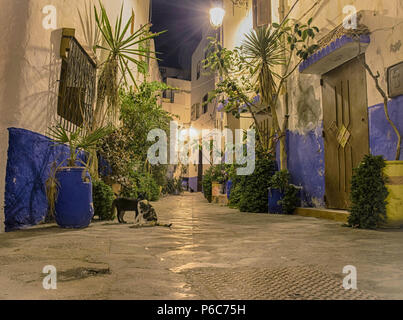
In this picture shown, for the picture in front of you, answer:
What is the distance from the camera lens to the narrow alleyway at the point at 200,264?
1.45 metres

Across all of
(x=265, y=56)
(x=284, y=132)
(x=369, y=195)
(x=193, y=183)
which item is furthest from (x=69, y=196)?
(x=193, y=183)

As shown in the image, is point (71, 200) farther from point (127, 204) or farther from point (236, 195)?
point (236, 195)

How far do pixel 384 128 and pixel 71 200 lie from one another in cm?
395

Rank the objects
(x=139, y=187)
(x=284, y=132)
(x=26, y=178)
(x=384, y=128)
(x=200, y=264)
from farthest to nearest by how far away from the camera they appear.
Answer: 1. (x=139, y=187)
2. (x=284, y=132)
3. (x=384, y=128)
4. (x=26, y=178)
5. (x=200, y=264)

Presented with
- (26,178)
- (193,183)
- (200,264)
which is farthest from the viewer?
(193,183)

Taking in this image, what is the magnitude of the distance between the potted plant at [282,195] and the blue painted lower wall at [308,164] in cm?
25

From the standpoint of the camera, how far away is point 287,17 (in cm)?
689

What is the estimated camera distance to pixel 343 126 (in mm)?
5211

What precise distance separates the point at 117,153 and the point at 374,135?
4217 mm

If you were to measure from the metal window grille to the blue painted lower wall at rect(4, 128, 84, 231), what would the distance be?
890 mm

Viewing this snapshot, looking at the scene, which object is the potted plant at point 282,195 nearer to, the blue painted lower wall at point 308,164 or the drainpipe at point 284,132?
the blue painted lower wall at point 308,164

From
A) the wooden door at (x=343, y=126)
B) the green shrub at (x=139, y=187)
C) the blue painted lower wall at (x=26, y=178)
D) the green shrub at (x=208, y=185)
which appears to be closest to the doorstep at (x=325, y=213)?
the wooden door at (x=343, y=126)

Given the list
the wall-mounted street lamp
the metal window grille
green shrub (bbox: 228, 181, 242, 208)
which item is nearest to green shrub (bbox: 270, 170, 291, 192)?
green shrub (bbox: 228, 181, 242, 208)
